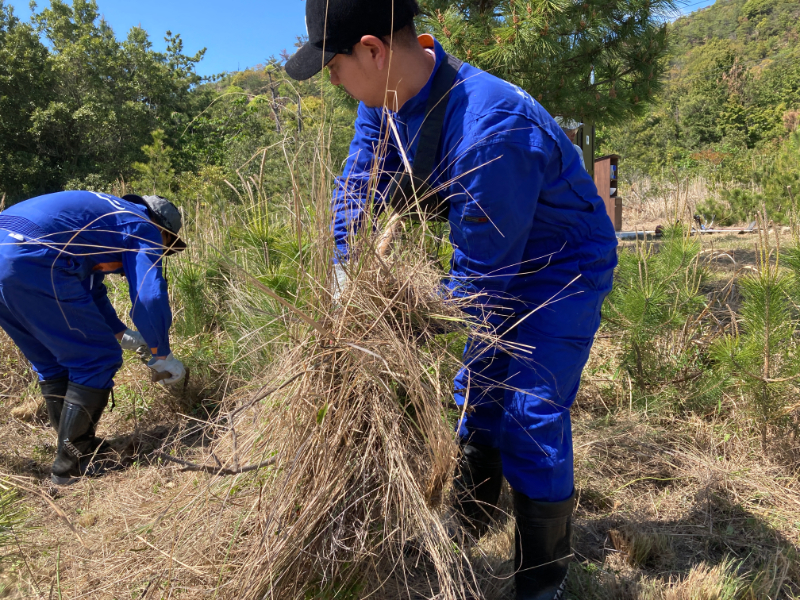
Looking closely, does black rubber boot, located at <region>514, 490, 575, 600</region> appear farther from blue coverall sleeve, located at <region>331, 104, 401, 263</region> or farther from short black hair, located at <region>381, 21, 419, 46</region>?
short black hair, located at <region>381, 21, 419, 46</region>

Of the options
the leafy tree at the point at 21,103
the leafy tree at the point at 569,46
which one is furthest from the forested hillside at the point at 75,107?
the leafy tree at the point at 569,46

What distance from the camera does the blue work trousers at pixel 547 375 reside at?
60.7 inches

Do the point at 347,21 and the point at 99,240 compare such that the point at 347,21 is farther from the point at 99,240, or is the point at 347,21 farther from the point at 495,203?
the point at 99,240

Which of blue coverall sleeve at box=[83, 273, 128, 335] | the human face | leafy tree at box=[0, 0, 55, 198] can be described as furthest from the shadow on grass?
leafy tree at box=[0, 0, 55, 198]

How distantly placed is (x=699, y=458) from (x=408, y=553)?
1639 mm

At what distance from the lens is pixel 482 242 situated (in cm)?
149

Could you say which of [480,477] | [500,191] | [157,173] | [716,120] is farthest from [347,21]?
[716,120]

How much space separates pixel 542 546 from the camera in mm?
1596

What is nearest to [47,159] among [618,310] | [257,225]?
[257,225]

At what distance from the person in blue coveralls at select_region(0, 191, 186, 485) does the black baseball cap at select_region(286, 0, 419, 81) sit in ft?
5.00

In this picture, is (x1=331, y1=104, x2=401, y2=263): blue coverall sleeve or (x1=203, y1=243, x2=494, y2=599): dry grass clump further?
(x1=331, y1=104, x2=401, y2=263): blue coverall sleeve

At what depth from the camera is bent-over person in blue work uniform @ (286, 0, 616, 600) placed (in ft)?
4.71

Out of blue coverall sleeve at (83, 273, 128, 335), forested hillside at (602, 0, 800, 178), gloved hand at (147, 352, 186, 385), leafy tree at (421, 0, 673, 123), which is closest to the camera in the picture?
blue coverall sleeve at (83, 273, 128, 335)

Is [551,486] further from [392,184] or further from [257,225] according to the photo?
[257,225]
